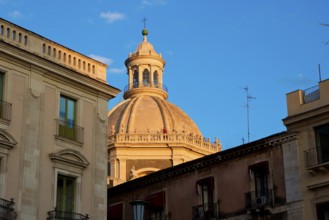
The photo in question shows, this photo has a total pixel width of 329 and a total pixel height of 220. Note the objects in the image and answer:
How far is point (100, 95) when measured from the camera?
33938mm

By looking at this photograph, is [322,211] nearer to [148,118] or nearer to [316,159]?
[316,159]

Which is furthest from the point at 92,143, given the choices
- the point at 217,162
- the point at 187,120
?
the point at 187,120

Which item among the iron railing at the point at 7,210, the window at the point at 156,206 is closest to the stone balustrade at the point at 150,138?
the window at the point at 156,206

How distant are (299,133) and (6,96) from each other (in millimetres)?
14696

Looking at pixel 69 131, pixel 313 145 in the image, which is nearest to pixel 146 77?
pixel 313 145

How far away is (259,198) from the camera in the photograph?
37.6m

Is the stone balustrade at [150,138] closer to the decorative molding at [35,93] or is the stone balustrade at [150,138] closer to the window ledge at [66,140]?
the window ledge at [66,140]

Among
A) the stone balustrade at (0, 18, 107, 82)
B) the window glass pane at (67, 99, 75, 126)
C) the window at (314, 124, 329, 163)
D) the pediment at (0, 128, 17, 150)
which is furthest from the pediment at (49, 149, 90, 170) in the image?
the window at (314, 124, 329, 163)

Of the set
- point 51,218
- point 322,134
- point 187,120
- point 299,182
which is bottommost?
point 51,218

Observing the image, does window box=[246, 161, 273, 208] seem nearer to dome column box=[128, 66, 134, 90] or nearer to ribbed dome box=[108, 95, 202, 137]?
ribbed dome box=[108, 95, 202, 137]

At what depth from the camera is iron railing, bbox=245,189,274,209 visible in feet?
122

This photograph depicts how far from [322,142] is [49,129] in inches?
517

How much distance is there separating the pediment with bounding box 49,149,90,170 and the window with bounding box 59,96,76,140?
76 centimetres

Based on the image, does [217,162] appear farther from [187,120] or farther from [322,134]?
[187,120]
